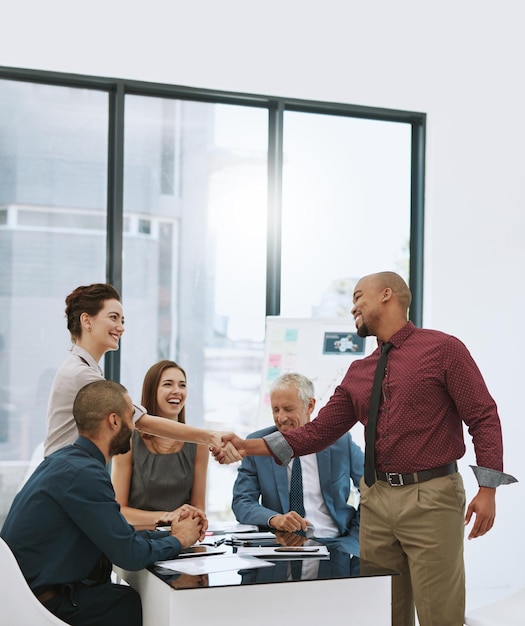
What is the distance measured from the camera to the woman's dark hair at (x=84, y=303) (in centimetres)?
349

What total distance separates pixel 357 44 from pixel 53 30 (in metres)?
1.87

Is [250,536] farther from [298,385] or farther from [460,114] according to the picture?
[460,114]

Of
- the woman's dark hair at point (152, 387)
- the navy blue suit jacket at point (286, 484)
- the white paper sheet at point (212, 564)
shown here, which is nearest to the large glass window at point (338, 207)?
the woman's dark hair at point (152, 387)

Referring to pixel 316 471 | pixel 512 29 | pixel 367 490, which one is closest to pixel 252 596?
pixel 367 490

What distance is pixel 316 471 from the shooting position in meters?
3.81

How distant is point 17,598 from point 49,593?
7.6 inches

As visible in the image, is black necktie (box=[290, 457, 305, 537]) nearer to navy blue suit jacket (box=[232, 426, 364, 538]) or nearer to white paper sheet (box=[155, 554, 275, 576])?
navy blue suit jacket (box=[232, 426, 364, 538])

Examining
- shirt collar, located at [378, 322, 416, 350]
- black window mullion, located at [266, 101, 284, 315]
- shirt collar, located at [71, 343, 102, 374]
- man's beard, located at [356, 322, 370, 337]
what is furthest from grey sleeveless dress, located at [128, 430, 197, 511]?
black window mullion, located at [266, 101, 284, 315]

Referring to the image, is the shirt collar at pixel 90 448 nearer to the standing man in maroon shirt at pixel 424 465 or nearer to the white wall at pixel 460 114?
the standing man in maroon shirt at pixel 424 465

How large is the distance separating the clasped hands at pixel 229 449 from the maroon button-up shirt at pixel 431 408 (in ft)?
2.16

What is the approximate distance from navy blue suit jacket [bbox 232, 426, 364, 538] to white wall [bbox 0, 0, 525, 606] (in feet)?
6.96

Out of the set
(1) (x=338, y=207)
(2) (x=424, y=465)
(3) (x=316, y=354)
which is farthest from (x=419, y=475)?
(1) (x=338, y=207)

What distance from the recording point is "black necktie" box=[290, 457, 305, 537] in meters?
3.73

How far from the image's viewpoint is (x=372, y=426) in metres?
3.15
